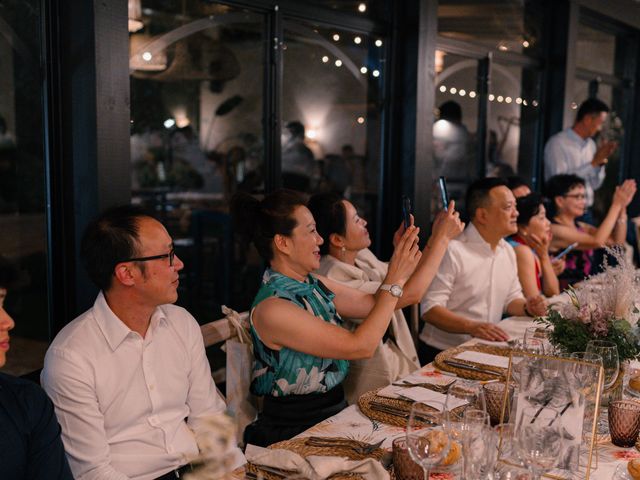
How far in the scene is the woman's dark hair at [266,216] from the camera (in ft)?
8.34

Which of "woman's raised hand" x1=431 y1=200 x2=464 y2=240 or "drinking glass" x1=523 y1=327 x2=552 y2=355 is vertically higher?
"woman's raised hand" x1=431 y1=200 x2=464 y2=240

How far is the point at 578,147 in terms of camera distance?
6148 mm

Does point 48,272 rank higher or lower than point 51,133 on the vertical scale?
lower

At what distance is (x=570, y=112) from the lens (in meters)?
6.48

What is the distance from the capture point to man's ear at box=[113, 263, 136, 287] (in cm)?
202

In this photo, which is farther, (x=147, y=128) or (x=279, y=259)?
(x=147, y=128)

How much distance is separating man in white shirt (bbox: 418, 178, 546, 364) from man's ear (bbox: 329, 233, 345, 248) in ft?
2.24

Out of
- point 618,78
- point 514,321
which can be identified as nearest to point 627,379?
point 514,321

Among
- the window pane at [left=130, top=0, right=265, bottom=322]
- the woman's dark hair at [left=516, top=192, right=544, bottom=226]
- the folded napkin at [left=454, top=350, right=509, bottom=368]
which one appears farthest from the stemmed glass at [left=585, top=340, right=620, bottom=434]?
the window pane at [left=130, top=0, right=265, bottom=322]

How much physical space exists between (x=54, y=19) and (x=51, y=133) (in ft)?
1.33

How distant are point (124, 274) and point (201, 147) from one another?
167 inches

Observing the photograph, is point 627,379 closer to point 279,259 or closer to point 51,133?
point 279,259

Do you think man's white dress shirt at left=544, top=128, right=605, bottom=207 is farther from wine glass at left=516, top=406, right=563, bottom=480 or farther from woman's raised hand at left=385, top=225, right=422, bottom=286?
wine glass at left=516, top=406, right=563, bottom=480

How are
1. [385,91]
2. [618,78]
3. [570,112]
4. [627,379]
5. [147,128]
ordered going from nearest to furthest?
[627,379], [385,91], [147,128], [570,112], [618,78]
